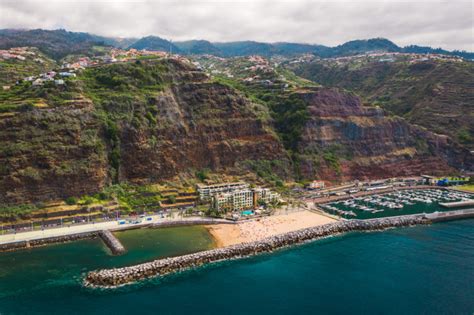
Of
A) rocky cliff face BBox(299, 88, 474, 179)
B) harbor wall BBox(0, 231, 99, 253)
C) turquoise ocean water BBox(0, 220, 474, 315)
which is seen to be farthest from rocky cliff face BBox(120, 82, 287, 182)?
turquoise ocean water BBox(0, 220, 474, 315)

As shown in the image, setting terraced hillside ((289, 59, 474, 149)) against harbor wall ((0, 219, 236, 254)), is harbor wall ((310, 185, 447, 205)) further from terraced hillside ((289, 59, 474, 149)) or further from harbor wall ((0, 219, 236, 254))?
terraced hillside ((289, 59, 474, 149))

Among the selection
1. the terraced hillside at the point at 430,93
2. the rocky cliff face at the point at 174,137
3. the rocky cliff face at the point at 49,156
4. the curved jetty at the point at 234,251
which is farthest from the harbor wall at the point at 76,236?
the terraced hillside at the point at 430,93

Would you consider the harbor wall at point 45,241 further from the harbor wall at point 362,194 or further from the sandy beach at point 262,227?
the harbor wall at point 362,194

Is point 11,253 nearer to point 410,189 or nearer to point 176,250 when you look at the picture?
point 176,250

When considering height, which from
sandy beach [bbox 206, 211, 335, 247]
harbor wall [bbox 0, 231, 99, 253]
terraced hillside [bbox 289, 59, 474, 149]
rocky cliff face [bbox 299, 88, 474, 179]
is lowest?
sandy beach [bbox 206, 211, 335, 247]

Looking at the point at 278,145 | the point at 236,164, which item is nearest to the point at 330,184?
the point at 278,145

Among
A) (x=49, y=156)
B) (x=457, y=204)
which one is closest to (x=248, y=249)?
(x=49, y=156)
